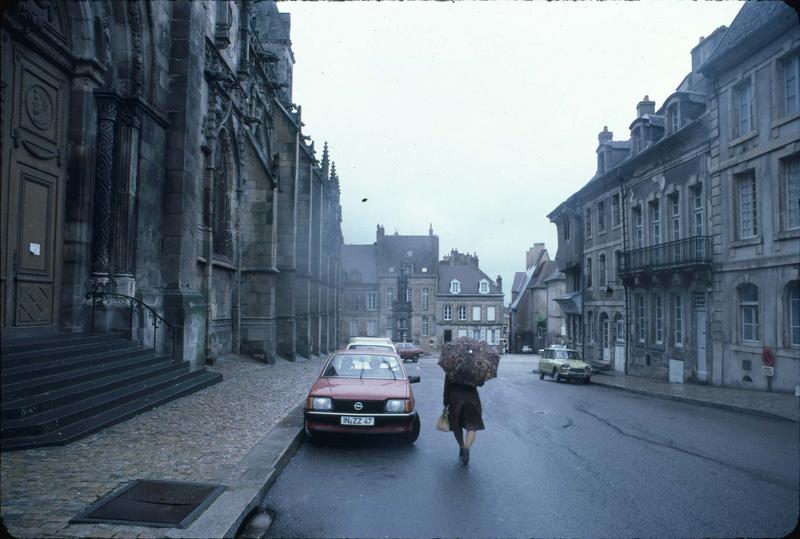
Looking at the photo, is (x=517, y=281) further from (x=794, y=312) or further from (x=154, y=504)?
(x=154, y=504)

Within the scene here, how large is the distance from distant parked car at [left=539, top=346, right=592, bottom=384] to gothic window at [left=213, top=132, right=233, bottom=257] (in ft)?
47.2

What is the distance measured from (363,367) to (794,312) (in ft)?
44.4

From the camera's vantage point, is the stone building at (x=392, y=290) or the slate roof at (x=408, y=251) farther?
the slate roof at (x=408, y=251)

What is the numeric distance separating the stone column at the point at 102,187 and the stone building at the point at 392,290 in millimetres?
55670

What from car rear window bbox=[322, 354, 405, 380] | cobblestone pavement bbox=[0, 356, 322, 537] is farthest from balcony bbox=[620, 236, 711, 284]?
cobblestone pavement bbox=[0, 356, 322, 537]

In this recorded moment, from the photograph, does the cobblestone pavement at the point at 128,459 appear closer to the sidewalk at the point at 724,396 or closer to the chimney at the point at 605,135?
the sidewalk at the point at 724,396

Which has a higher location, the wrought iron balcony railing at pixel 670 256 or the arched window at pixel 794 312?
the wrought iron balcony railing at pixel 670 256

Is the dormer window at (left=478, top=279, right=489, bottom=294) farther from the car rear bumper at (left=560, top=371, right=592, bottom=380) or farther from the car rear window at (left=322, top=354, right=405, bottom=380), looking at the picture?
the car rear window at (left=322, top=354, right=405, bottom=380)

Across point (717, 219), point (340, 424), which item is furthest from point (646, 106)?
point (340, 424)

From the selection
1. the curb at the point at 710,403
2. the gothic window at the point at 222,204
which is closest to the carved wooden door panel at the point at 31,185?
the gothic window at the point at 222,204

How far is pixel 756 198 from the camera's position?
58.6 feet

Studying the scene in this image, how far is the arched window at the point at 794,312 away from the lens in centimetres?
1619

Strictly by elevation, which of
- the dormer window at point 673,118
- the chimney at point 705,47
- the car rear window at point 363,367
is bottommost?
the car rear window at point 363,367

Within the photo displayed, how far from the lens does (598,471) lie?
6.89 m
